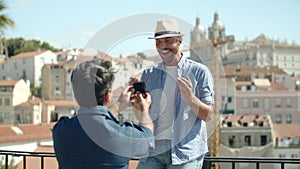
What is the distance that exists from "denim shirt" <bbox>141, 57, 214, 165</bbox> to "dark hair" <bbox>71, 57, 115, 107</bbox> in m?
0.53

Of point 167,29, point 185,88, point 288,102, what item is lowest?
point 288,102

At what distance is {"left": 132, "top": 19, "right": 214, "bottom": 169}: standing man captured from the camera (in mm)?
2875

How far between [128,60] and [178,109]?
1.28ft

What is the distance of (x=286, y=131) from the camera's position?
55.5 metres

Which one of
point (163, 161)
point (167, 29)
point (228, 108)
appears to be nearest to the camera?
point (167, 29)

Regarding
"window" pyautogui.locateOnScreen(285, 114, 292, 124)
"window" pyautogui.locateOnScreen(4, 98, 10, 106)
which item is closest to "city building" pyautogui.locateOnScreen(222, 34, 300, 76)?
"window" pyautogui.locateOnScreen(285, 114, 292, 124)

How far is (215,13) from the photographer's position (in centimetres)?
13088

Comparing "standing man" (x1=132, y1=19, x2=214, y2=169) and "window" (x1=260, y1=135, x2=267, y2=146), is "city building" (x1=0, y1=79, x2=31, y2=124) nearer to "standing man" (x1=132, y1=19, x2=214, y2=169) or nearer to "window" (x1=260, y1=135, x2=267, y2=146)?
"window" (x1=260, y1=135, x2=267, y2=146)

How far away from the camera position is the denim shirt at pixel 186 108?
2893mm

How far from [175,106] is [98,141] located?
68 cm

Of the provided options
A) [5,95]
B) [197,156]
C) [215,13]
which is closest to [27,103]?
[5,95]

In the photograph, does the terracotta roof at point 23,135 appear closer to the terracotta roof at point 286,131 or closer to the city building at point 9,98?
the city building at point 9,98

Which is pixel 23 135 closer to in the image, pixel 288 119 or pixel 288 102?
pixel 288 102

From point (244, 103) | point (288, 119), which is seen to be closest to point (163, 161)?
point (244, 103)
